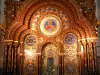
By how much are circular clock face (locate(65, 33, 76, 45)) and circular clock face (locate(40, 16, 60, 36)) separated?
2.50 feet

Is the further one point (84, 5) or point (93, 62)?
point (84, 5)

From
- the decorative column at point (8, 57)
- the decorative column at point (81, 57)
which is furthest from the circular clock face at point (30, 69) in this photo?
the decorative column at point (81, 57)

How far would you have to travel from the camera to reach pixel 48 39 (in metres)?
12.1

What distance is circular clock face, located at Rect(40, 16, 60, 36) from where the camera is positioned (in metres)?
12.2

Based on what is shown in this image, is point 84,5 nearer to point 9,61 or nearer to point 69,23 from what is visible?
point 69,23

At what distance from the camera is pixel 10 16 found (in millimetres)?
12102

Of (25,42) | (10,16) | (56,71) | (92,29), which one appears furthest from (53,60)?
(10,16)

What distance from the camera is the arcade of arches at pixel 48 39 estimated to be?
38.1 ft

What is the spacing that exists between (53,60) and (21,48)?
2073 mm

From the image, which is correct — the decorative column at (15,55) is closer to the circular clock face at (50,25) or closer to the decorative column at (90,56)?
the circular clock face at (50,25)

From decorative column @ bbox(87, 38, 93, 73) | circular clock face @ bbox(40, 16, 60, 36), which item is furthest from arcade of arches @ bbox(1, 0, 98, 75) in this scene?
decorative column @ bbox(87, 38, 93, 73)

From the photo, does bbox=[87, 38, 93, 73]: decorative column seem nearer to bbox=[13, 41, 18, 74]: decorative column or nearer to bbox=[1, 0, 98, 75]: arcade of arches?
bbox=[1, 0, 98, 75]: arcade of arches

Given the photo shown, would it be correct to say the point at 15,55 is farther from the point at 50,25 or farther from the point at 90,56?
the point at 90,56

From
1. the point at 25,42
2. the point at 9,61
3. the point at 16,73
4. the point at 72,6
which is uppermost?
the point at 72,6
